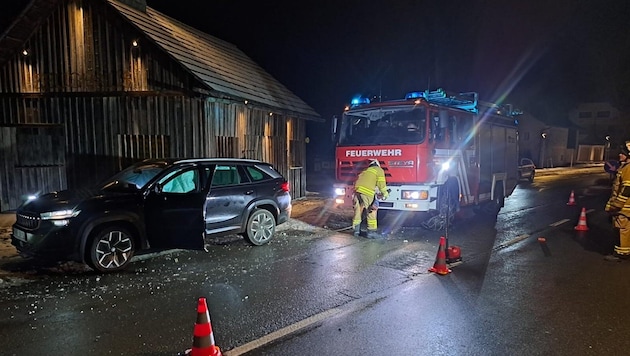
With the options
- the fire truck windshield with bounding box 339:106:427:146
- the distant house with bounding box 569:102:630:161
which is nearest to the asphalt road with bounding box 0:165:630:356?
the fire truck windshield with bounding box 339:106:427:146

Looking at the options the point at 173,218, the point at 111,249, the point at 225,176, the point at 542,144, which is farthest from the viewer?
the point at 542,144

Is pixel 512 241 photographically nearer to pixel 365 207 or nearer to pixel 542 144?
pixel 365 207

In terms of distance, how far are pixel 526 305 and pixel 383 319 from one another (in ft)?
6.08

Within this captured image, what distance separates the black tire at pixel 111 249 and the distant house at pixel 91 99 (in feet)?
16.0

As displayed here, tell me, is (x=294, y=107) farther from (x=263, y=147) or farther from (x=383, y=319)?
(x=383, y=319)

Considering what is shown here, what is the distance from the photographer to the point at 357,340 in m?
4.23

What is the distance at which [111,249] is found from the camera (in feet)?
21.8

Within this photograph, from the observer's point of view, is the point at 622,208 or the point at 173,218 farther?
the point at 622,208

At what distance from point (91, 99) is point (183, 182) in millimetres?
6056

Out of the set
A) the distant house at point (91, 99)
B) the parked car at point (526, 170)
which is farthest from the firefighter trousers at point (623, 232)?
the parked car at point (526, 170)

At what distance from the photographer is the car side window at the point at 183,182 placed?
24.4ft

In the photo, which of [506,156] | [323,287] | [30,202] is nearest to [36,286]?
[30,202]

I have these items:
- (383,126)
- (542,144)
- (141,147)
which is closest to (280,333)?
(383,126)

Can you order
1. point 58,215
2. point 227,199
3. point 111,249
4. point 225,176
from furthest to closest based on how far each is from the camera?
point 225,176, point 227,199, point 111,249, point 58,215
